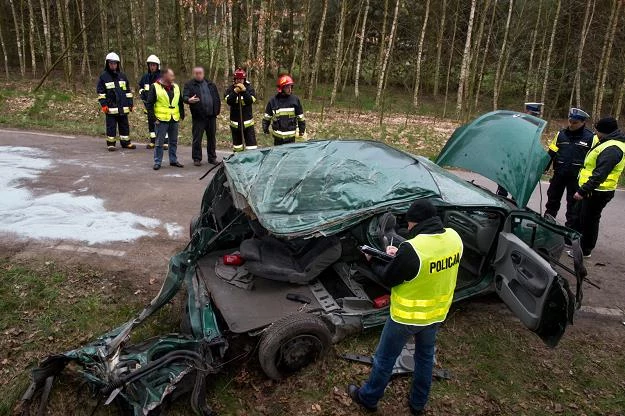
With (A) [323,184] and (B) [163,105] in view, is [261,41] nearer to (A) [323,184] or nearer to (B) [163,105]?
(B) [163,105]

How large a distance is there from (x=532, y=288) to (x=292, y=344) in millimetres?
1949

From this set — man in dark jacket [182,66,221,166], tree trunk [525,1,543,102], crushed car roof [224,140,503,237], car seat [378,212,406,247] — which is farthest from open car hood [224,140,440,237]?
tree trunk [525,1,543,102]

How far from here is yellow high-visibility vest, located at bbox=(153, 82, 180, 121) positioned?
8.16 meters

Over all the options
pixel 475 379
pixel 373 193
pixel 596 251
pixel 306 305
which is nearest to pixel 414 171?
pixel 373 193

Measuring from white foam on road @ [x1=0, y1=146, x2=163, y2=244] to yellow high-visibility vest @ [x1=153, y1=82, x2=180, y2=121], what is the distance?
2.25 meters

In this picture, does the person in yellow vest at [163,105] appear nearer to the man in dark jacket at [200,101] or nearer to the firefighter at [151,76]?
the man in dark jacket at [200,101]

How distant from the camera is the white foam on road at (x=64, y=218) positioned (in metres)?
5.51

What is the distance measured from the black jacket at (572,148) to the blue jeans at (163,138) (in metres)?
6.43

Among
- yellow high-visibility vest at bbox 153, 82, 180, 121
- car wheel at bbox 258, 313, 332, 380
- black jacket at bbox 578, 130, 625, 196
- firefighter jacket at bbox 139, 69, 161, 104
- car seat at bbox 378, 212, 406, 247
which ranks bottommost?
car wheel at bbox 258, 313, 332, 380

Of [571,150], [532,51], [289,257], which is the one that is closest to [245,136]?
[289,257]

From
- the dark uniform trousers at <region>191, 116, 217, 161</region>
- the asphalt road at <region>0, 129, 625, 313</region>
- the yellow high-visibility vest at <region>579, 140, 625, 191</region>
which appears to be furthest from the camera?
the dark uniform trousers at <region>191, 116, 217, 161</region>

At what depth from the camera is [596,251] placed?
253 inches

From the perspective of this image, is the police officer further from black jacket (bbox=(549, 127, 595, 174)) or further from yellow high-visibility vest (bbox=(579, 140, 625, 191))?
yellow high-visibility vest (bbox=(579, 140, 625, 191))

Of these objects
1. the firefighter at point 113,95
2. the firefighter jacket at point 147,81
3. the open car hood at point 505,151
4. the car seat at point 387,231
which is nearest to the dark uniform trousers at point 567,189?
the open car hood at point 505,151
